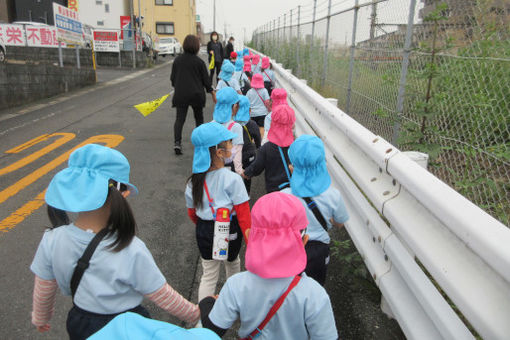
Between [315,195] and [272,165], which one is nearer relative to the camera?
[315,195]

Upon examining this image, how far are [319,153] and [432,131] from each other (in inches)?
61.4

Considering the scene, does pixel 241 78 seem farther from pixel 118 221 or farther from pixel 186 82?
pixel 118 221

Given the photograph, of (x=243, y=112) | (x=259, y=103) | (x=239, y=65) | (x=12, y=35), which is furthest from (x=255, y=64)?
(x=12, y=35)

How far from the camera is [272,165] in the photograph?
3.63m

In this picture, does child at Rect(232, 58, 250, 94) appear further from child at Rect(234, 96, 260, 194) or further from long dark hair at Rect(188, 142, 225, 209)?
long dark hair at Rect(188, 142, 225, 209)

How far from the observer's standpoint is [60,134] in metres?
8.00

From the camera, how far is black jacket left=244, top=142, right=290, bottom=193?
360 cm

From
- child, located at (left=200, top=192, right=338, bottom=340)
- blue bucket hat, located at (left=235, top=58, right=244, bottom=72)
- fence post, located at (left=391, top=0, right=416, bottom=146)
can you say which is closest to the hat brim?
child, located at (left=200, top=192, right=338, bottom=340)

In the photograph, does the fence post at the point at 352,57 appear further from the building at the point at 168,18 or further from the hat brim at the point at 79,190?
the building at the point at 168,18

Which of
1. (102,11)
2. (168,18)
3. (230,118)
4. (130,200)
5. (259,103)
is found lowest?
(130,200)

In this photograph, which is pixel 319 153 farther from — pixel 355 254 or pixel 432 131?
pixel 432 131

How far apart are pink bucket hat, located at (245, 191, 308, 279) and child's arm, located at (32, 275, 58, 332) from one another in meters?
1.03

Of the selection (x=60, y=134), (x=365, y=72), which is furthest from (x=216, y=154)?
(x=60, y=134)

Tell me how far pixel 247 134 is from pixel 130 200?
1.61m
